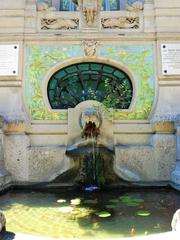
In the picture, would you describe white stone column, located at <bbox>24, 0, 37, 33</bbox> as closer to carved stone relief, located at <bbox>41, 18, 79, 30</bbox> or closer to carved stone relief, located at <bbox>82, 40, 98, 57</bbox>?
carved stone relief, located at <bbox>41, 18, 79, 30</bbox>

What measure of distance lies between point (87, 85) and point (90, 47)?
44.5 inches

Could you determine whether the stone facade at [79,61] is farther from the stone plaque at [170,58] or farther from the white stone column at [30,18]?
the stone plaque at [170,58]

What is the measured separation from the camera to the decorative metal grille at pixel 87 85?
9.17 m

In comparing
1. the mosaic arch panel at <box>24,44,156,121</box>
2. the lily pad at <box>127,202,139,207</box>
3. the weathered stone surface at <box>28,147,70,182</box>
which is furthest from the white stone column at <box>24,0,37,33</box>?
the lily pad at <box>127,202,139,207</box>

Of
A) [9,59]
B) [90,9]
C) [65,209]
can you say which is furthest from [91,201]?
[90,9]

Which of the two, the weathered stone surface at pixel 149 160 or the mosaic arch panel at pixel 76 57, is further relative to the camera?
the mosaic arch panel at pixel 76 57

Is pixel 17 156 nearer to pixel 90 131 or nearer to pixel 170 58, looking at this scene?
pixel 90 131

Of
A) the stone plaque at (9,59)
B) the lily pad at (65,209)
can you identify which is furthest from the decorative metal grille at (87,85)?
the lily pad at (65,209)

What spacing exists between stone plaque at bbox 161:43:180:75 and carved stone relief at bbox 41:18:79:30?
2.77 meters

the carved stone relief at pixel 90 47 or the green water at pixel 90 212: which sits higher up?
the carved stone relief at pixel 90 47

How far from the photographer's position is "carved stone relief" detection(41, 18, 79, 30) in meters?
9.74

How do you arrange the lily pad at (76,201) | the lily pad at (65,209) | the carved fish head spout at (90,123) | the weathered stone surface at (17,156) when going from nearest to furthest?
the lily pad at (65,209) → the lily pad at (76,201) → the carved fish head spout at (90,123) → the weathered stone surface at (17,156)

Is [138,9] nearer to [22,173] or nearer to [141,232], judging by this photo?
[22,173]

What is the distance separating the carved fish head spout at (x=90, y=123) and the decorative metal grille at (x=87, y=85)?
1.20m
